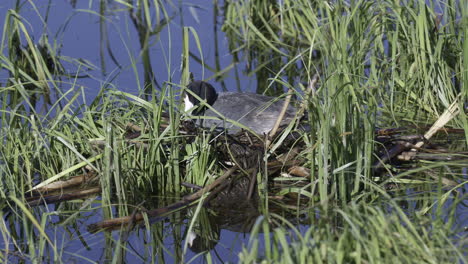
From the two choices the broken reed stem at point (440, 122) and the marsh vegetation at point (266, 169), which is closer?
the marsh vegetation at point (266, 169)

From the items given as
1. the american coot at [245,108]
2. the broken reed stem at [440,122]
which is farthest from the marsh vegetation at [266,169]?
the american coot at [245,108]

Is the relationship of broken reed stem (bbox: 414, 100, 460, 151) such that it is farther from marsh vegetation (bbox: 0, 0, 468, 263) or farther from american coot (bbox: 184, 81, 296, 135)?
american coot (bbox: 184, 81, 296, 135)

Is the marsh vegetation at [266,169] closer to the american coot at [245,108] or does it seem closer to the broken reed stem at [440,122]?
the broken reed stem at [440,122]

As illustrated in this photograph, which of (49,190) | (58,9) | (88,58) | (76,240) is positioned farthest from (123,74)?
A: (76,240)

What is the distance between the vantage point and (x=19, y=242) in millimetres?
4387

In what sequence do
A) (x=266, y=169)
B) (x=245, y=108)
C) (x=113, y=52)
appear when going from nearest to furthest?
(x=266, y=169)
(x=245, y=108)
(x=113, y=52)

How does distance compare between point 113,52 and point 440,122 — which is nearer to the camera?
point 440,122

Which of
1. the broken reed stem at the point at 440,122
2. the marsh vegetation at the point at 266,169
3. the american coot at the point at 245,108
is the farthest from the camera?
the american coot at the point at 245,108

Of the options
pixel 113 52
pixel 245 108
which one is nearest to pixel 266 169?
pixel 245 108

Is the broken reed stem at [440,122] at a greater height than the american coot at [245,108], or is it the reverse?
the broken reed stem at [440,122]

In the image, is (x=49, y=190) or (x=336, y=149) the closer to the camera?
(x=336, y=149)

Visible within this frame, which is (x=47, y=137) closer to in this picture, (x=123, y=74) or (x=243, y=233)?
(x=243, y=233)

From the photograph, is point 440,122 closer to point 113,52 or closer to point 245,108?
point 245,108

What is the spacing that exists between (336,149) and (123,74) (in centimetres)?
310
